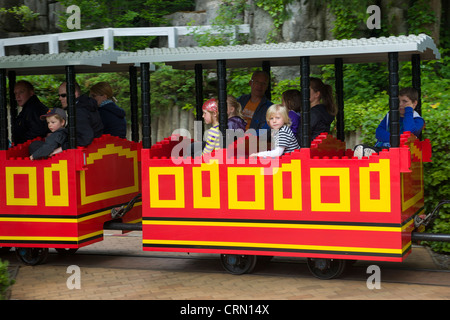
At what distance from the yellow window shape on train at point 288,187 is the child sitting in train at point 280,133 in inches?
8.4

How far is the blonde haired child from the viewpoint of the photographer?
7.28 meters

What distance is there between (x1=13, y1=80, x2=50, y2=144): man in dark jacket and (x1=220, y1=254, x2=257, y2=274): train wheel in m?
2.90

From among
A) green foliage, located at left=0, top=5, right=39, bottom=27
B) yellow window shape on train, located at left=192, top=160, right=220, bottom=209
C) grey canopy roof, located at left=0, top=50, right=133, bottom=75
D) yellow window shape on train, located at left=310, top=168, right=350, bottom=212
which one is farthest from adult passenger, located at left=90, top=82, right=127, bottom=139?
green foliage, located at left=0, top=5, right=39, bottom=27

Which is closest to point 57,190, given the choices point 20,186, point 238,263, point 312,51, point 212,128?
point 20,186

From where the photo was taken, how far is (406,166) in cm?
625

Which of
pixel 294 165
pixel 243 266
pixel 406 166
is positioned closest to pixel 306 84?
pixel 294 165

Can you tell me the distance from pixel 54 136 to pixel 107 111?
41.8 inches

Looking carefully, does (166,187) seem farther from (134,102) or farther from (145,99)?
(134,102)

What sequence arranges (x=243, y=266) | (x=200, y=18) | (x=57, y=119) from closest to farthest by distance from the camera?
(x=243, y=266) → (x=57, y=119) → (x=200, y=18)

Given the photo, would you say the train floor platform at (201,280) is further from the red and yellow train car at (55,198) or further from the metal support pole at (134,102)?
the metal support pole at (134,102)

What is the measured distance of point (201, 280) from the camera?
7.02 meters

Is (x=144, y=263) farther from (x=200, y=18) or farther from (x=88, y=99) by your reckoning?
(x=200, y=18)

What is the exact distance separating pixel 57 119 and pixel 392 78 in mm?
3661

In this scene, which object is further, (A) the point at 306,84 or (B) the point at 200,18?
(B) the point at 200,18
